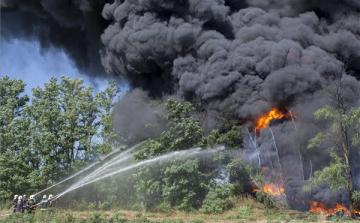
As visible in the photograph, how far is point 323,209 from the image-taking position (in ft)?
78.8

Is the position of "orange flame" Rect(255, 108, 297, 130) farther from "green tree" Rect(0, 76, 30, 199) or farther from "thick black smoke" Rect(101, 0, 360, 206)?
"green tree" Rect(0, 76, 30, 199)

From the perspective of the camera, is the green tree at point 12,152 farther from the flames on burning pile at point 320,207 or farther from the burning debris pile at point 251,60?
the flames on burning pile at point 320,207

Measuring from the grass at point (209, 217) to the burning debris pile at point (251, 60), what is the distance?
156cm

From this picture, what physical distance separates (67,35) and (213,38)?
18598mm

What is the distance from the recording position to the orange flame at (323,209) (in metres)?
23.4

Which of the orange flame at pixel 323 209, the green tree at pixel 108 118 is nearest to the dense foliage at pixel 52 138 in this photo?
the green tree at pixel 108 118

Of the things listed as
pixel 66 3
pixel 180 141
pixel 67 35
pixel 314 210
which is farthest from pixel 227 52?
pixel 67 35

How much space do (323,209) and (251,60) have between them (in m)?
11.7

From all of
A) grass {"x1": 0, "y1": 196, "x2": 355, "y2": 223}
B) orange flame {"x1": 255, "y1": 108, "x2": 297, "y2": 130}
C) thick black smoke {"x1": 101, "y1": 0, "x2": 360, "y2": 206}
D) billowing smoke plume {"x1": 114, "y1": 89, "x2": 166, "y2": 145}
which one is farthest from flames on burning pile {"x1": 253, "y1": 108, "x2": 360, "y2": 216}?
billowing smoke plume {"x1": 114, "y1": 89, "x2": 166, "y2": 145}

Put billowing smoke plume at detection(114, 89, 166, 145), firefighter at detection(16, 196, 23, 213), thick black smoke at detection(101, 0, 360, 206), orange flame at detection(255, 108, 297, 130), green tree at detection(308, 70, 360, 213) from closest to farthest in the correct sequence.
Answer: green tree at detection(308, 70, 360, 213) < firefighter at detection(16, 196, 23, 213) < thick black smoke at detection(101, 0, 360, 206) < orange flame at detection(255, 108, 297, 130) < billowing smoke plume at detection(114, 89, 166, 145)

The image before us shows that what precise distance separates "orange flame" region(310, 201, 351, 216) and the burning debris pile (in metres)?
0.06

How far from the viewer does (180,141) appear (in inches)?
1129

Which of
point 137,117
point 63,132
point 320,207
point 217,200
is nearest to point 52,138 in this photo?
point 63,132

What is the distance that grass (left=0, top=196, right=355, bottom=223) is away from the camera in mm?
21875
